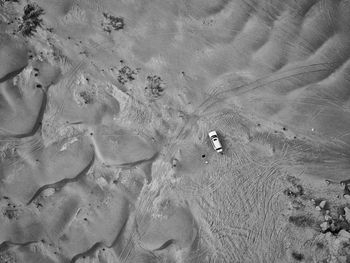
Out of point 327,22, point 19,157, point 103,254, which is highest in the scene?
point 327,22

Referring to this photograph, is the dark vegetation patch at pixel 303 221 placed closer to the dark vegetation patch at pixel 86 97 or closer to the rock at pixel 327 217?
the rock at pixel 327 217

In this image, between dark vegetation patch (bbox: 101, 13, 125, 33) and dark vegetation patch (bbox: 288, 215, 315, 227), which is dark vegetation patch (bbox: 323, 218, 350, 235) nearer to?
dark vegetation patch (bbox: 288, 215, 315, 227)

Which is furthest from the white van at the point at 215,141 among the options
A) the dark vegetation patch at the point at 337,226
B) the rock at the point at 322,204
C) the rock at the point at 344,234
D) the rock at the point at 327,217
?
the rock at the point at 344,234

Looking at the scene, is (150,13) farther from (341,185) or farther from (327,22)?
(341,185)

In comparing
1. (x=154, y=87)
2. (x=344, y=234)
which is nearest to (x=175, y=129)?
(x=154, y=87)

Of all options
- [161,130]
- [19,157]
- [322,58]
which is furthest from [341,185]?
[19,157]

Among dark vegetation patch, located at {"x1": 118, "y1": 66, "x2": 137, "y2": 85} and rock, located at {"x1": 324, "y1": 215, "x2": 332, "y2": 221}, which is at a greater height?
dark vegetation patch, located at {"x1": 118, "y1": 66, "x2": 137, "y2": 85}

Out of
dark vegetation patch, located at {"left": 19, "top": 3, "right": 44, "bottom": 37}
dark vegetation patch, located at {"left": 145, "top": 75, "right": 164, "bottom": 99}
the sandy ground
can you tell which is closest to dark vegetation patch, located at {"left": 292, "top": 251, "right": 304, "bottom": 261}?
the sandy ground
